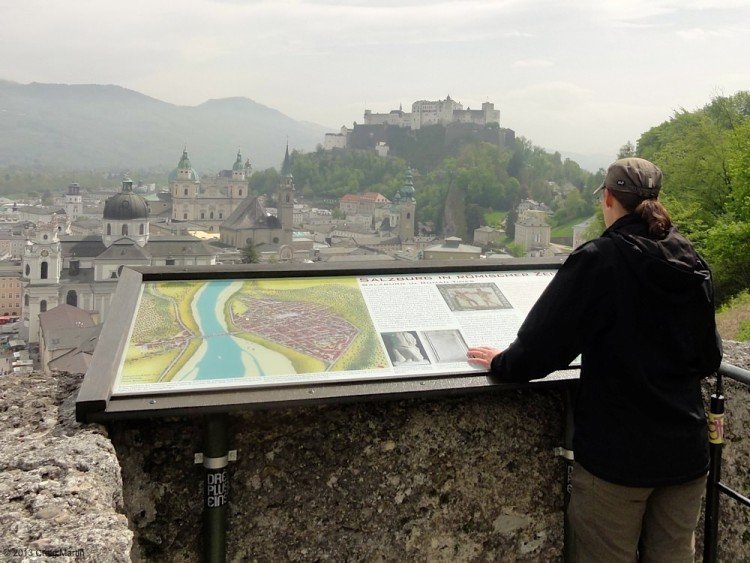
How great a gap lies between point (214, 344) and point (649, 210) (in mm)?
987

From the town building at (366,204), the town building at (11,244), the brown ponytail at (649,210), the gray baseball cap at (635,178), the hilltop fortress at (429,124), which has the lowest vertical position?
the town building at (11,244)

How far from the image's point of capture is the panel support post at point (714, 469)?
175cm

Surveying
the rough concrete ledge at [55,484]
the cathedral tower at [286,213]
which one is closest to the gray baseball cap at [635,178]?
the rough concrete ledge at [55,484]

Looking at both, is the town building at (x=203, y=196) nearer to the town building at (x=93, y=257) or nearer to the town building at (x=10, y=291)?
the town building at (x=93, y=257)

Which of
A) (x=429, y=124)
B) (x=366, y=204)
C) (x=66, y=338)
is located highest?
(x=429, y=124)

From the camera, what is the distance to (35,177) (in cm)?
13275

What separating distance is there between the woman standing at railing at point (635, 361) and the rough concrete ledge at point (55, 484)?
87cm

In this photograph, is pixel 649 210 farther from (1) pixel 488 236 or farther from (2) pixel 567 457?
(1) pixel 488 236

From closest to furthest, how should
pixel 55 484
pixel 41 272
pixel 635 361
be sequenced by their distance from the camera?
1. pixel 55 484
2. pixel 635 361
3. pixel 41 272

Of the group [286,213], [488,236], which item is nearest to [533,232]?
[488,236]

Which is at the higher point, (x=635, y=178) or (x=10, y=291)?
(x=635, y=178)

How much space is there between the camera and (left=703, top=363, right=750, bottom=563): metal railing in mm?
1735

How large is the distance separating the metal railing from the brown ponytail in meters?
0.43

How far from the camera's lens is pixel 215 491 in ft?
5.66
